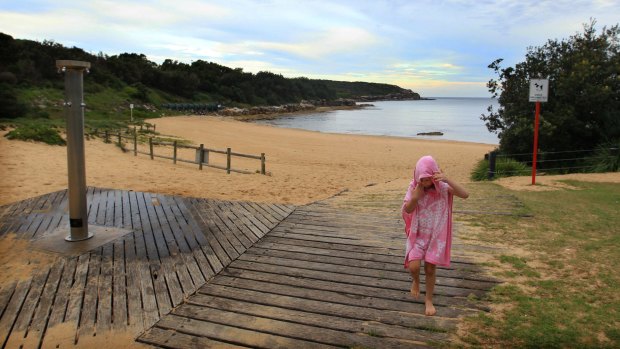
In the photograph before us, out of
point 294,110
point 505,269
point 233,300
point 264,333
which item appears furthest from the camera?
point 294,110

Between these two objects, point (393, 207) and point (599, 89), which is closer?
point (393, 207)

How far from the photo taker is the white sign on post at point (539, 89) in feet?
28.1

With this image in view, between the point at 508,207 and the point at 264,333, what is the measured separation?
5.29 m

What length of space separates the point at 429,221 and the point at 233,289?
68.8 inches

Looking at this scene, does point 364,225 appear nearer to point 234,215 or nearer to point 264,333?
point 234,215

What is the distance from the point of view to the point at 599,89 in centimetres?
1216

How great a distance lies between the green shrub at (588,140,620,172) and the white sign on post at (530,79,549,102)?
14.3 ft

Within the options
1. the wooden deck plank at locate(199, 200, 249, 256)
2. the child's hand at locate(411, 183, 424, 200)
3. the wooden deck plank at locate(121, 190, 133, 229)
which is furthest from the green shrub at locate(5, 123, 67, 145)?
the child's hand at locate(411, 183, 424, 200)

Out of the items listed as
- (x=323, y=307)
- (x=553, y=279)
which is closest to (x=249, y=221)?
(x=323, y=307)

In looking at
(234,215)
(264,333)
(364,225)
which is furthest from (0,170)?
(264,333)

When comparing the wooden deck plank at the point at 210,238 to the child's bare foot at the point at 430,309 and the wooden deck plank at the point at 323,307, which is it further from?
the child's bare foot at the point at 430,309

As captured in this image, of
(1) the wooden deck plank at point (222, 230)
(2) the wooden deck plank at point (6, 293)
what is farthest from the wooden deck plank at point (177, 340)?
(1) the wooden deck plank at point (222, 230)

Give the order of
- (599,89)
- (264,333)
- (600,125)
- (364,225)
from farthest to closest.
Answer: (600,125)
(599,89)
(364,225)
(264,333)

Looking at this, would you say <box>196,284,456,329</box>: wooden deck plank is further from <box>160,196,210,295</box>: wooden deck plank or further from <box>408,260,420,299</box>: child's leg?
<box>408,260,420,299</box>: child's leg
